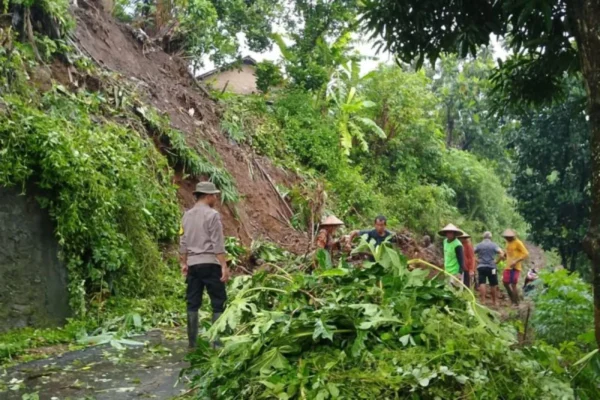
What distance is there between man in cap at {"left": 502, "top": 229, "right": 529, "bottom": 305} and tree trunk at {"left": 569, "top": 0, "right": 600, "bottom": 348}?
8612 millimetres

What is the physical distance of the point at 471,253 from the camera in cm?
1221

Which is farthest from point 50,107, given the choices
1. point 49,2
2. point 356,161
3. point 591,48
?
point 356,161

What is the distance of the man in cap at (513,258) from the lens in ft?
39.4

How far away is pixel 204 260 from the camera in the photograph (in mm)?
7059

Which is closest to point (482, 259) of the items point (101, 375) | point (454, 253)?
point (454, 253)

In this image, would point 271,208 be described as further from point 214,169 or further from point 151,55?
point 151,55

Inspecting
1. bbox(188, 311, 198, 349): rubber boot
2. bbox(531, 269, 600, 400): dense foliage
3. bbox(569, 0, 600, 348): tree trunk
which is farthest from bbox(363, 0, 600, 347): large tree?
bbox(188, 311, 198, 349): rubber boot

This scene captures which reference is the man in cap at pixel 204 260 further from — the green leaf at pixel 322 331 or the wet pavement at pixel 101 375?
the green leaf at pixel 322 331

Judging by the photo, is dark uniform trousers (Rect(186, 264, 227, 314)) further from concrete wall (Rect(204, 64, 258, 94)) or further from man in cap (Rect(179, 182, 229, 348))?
concrete wall (Rect(204, 64, 258, 94))

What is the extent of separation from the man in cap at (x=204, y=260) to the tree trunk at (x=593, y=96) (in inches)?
166

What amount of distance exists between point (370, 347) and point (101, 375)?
3052 mm

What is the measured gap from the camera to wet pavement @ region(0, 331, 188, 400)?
559cm

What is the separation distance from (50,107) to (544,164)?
1236 centimetres

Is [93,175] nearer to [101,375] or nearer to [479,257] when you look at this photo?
[101,375]
